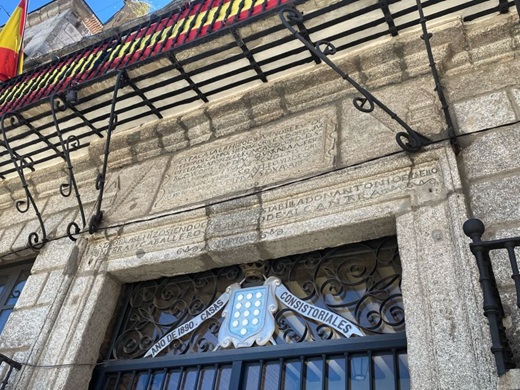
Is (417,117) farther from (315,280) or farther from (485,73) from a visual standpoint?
(315,280)

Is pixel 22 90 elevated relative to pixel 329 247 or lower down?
elevated

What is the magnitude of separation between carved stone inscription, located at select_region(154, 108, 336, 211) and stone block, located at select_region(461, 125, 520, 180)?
86cm

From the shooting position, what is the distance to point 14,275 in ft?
14.0

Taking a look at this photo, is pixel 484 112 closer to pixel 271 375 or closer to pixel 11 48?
pixel 271 375

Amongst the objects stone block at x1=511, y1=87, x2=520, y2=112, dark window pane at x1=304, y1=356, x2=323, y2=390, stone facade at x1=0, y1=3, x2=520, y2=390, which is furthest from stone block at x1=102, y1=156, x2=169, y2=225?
stone block at x1=511, y1=87, x2=520, y2=112

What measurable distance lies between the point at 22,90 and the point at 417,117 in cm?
389

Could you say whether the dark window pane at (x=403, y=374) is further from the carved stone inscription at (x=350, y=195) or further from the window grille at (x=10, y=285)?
the window grille at (x=10, y=285)

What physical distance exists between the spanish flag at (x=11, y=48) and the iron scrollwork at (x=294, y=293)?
3594 mm

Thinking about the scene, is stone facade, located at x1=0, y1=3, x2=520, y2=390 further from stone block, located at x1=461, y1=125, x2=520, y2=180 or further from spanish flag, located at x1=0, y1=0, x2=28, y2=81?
spanish flag, located at x1=0, y1=0, x2=28, y2=81

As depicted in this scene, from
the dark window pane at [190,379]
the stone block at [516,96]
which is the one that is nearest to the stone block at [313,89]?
the stone block at [516,96]

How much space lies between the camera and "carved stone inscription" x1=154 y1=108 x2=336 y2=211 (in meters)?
3.29

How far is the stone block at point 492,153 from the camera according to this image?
8.32ft

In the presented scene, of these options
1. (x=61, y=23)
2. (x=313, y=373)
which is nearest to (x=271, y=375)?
(x=313, y=373)

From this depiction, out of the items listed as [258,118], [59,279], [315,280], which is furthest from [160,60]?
[315,280]
